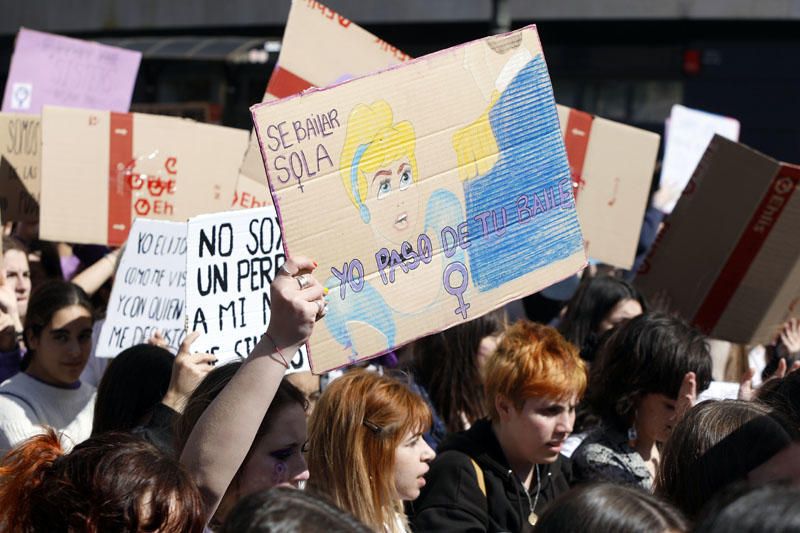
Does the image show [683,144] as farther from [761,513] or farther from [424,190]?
[761,513]

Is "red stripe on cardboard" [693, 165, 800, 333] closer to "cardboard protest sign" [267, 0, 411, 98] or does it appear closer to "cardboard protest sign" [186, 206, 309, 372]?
"cardboard protest sign" [267, 0, 411, 98]

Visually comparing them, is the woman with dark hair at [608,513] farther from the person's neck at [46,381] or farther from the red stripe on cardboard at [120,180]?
the red stripe on cardboard at [120,180]

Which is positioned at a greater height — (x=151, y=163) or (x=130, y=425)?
(x=151, y=163)

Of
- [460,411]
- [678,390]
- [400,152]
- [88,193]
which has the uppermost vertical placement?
[400,152]

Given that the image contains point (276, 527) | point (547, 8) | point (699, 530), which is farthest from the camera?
point (547, 8)

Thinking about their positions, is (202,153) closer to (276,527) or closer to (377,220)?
(377,220)

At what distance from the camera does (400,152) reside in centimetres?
342

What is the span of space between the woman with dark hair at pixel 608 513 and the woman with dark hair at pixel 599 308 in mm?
3411

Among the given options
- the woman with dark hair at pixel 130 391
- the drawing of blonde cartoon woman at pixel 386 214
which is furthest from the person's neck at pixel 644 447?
the woman with dark hair at pixel 130 391

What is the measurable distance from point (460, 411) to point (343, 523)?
10.8 feet

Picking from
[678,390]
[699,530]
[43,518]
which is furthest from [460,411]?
[699,530]

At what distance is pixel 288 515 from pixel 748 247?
13.7 ft

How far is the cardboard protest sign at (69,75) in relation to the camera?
746 centimetres

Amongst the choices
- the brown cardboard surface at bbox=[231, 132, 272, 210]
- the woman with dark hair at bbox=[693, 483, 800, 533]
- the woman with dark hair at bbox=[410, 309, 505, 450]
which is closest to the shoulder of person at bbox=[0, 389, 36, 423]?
the brown cardboard surface at bbox=[231, 132, 272, 210]
